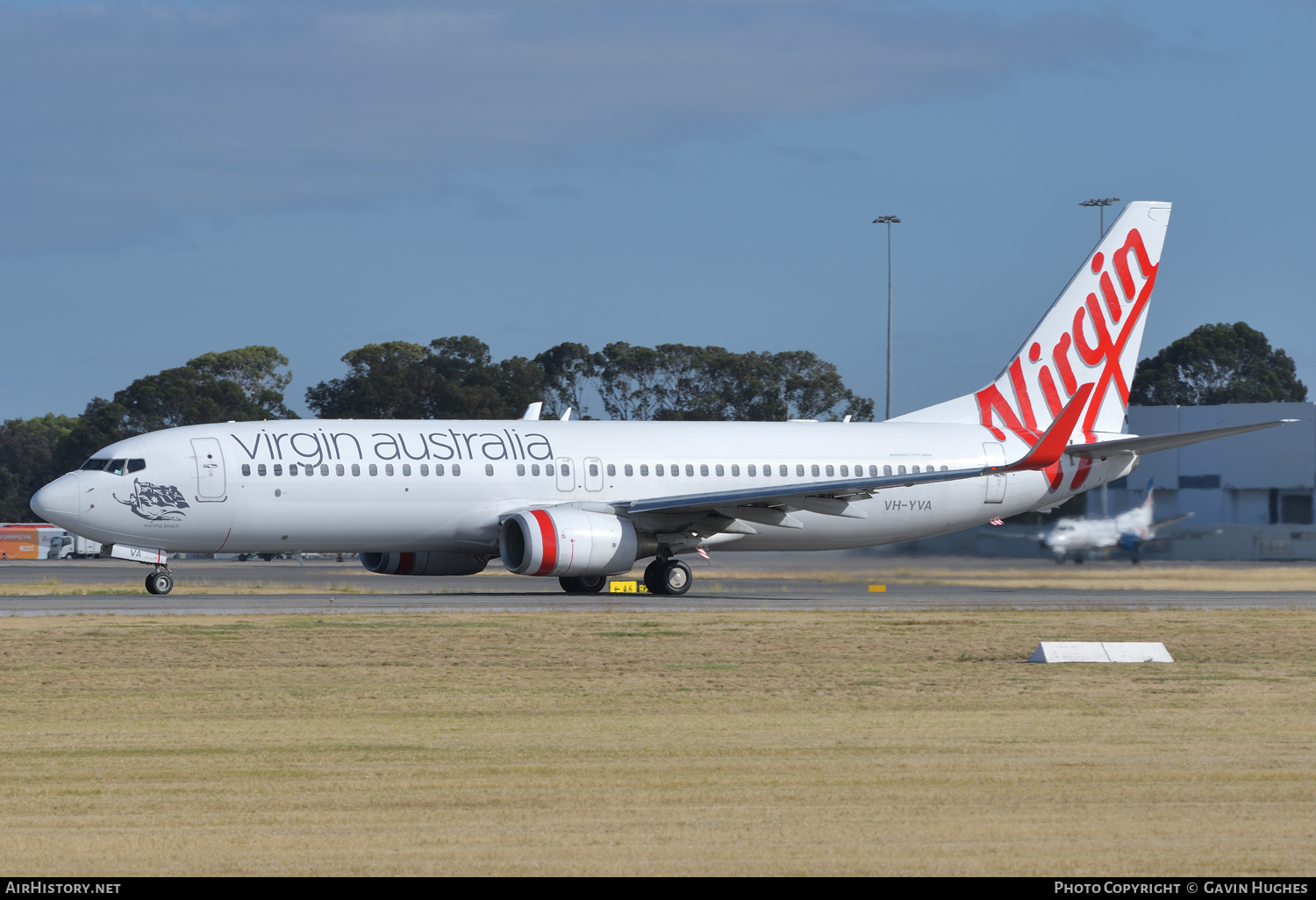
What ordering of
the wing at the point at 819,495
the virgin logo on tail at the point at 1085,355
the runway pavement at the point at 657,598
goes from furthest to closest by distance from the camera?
1. the virgin logo on tail at the point at 1085,355
2. the wing at the point at 819,495
3. the runway pavement at the point at 657,598

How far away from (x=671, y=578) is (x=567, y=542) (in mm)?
3689

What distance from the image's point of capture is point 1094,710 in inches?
623

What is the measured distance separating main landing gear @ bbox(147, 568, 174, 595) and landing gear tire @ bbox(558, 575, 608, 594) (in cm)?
864

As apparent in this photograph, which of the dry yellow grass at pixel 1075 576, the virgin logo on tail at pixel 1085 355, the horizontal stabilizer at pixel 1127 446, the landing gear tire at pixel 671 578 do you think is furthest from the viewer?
the virgin logo on tail at pixel 1085 355

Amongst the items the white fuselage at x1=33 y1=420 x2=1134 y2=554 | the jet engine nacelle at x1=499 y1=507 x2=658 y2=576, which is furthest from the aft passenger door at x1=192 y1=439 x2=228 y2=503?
the jet engine nacelle at x1=499 y1=507 x2=658 y2=576

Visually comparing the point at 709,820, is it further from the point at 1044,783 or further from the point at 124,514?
the point at 124,514

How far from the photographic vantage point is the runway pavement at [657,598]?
97.9 ft

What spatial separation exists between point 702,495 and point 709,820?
25.5m

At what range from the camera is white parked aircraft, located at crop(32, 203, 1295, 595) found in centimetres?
3334

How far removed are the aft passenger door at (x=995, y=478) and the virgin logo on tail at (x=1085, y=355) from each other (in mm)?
717

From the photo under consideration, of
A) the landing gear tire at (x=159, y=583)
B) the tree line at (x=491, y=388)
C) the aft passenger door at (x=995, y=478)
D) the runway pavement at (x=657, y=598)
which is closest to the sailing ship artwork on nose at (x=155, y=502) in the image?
the landing gear tire at (x=159, y=583)

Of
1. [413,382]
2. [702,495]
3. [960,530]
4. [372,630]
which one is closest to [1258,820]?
[372,630]

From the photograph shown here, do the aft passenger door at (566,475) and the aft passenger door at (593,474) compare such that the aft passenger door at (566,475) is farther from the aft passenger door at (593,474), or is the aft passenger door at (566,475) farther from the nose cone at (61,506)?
the nose cone at (61,506)

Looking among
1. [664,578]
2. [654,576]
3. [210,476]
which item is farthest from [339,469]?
[664,578]
